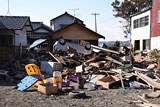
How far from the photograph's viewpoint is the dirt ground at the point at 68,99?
6.70 m

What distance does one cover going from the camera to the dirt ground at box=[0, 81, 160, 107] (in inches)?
264

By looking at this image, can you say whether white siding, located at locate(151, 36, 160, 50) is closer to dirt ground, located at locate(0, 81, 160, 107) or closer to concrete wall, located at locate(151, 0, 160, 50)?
concrete wall, located at locate(151, 0, 160, 50)

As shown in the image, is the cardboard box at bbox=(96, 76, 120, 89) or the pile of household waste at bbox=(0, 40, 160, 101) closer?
the pile of household waste at bbox=(0, 40, 160, 101)

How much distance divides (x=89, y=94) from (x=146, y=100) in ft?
6.76

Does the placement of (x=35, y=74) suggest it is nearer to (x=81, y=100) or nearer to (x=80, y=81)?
(x=80, y=81)

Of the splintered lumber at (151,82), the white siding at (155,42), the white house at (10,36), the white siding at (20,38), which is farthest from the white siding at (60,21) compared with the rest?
the splintered lumber at (151,82)

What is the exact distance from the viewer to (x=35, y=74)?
9.08 meters

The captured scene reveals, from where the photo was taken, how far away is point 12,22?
1523 cm

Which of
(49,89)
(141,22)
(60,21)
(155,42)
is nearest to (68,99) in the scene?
(49,89)

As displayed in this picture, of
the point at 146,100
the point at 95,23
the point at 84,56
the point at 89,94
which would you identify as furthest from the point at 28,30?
the point at 95,23

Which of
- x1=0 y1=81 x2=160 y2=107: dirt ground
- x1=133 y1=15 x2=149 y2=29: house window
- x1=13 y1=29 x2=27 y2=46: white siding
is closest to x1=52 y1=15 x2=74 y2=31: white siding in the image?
x1=133 y1=15 x2=149 y2=29: house window

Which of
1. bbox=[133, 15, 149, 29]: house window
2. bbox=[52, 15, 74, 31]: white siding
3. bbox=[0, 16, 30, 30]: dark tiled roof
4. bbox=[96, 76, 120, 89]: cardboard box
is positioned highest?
bbox=[52, 15, 74, 31]: white siding

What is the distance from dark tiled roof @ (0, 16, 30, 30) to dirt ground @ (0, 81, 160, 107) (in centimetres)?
651

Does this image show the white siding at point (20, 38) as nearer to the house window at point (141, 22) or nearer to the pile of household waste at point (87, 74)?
the pile of household waste at point (87, 74)
